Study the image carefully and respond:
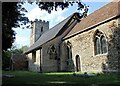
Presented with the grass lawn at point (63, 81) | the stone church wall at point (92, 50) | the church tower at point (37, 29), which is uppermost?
the church tower at point (37, 29)

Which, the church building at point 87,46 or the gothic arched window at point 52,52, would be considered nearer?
the church building at point 87,46

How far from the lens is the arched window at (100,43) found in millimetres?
21609

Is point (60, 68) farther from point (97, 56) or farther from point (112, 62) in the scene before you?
point (112, 62)

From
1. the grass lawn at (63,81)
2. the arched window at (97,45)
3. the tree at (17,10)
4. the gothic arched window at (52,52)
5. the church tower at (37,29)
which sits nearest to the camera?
the grass lawn at (63,81)

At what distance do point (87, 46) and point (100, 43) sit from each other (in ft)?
6.98

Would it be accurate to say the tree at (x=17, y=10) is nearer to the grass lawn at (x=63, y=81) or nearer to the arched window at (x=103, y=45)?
the grass lawn at (x=63, y=81)

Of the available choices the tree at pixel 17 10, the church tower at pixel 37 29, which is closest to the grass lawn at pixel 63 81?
the tree at pixel 17 10

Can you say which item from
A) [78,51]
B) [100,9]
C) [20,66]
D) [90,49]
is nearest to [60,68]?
[78,51]

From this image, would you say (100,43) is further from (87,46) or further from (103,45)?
(87,46)

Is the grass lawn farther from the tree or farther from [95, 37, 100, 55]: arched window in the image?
[95, 37, 100, 55]: arched window

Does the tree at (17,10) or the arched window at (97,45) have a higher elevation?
the tree at (17,10)

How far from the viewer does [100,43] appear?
72.5 ft

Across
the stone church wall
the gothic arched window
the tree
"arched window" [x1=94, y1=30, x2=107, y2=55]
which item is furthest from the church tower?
the tree

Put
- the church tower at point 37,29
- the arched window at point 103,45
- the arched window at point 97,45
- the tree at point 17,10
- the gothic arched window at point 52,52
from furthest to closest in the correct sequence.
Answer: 1. the church tower at point 37,29
2. the gothic arched window at point 52,52
3. the arched window at point 97,45
4. the arched window at point 103,45
5. the tree at point 17,10
